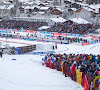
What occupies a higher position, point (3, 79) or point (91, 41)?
point (3, 79)

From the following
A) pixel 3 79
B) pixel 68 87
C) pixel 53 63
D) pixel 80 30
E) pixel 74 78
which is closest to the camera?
pixel 3 79

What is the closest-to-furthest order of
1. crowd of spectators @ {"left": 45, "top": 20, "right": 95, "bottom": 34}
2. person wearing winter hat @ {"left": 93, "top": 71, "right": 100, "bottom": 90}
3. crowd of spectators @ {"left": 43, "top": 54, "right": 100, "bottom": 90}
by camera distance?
person wearing winter hat @ {"left": 93, "top": 71, "right": 100, "bottom": 90}
crowd of spectators @ {"left": 43, "top": 54, "right": 100, "bottom": 90}
crowd of spectators @ {"left": 45, "top": 20, "right": 95, "bottom": 34}

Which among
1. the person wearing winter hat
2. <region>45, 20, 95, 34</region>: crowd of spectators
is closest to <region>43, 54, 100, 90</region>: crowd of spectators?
the person wearing winter hat

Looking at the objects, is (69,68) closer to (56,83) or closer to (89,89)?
(56,83)

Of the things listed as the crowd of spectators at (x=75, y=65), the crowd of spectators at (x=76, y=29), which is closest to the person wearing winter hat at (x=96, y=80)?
the crowd of spectators at (x=75, y=65)

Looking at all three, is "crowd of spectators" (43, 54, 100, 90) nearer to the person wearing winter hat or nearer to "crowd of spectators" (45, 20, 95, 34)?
the person wearing winter hat

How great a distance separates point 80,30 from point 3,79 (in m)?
30.0

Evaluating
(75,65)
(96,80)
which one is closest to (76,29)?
(75,65)

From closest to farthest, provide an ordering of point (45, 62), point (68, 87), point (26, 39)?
point (68, 87), point (45, 62), point (26, 39)

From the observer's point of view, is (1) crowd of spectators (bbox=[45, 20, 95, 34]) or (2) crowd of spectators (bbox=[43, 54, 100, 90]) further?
(1) crowd of spectators (bbox=[45, 20, 95, 34])

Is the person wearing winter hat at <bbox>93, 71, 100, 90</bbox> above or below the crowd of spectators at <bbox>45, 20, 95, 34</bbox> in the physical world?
above

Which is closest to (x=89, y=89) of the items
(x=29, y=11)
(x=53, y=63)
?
(x=53, y=63)

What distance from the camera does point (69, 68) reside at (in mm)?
10086

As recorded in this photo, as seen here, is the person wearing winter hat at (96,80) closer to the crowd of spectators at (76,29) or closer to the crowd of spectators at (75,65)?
the crowd of spectators at (75,65)
